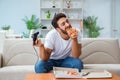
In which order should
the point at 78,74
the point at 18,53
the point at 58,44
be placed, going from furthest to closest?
the point at 18,53 < the point at 58,44 < the point at 78,74

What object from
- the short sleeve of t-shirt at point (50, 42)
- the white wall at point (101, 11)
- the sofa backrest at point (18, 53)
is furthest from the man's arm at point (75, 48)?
the white wall at point (101, 11)

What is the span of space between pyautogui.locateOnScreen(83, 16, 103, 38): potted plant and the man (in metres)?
4.53

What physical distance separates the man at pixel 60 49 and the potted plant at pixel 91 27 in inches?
178

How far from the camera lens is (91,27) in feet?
23.2

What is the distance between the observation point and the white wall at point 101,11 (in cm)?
739

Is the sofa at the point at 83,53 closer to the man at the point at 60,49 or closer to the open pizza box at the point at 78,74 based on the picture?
the man at the point at 60,49

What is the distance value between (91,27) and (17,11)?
2431 mm

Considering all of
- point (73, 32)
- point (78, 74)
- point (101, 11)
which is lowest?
point (78, 74)

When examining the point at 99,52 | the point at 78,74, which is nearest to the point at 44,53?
the point at 78,74

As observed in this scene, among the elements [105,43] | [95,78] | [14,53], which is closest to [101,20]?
[105,43]

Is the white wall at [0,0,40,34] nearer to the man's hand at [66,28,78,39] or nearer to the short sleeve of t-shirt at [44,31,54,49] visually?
the short sleeve of t-shirt at [44,31,54,49]

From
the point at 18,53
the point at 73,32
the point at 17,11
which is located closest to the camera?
the point at 73,32

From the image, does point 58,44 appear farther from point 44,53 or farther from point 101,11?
point 101,11

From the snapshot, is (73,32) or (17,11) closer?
(73,32)
